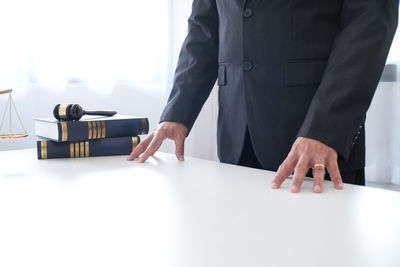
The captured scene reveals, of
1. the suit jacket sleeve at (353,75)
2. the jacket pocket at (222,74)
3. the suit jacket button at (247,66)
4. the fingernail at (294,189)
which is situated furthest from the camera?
the jacket pocket at (222,74)

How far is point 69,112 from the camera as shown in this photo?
120 cm

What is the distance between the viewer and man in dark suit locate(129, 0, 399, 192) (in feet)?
3.12

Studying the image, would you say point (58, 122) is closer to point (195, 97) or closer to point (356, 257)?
point (195, 97)

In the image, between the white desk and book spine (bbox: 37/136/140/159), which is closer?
the white desk

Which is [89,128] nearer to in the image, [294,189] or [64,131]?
[64,131]

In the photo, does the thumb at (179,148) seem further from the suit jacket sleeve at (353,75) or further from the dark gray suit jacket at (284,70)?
the suit jacket sleeve at (353,75)

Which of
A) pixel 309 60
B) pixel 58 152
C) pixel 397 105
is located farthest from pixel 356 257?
pixel 397 105

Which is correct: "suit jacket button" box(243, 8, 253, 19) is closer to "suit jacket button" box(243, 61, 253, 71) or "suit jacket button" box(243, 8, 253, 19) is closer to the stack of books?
"suit jacket button" box(243, 61, 253, 71)

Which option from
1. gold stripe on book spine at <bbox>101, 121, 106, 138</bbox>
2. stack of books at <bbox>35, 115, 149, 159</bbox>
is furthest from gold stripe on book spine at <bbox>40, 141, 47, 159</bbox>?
gold stripe on book spine at <bbox>101, 121, 106, 138</bbox>

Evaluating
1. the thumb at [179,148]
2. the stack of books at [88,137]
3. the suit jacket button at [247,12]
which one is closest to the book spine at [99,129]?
the stack of books at [88,137]

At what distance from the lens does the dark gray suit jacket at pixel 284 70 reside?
0.98 m

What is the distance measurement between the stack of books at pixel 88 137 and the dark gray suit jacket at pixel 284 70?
112mm

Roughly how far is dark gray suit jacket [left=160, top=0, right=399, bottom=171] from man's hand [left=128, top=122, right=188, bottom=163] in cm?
3

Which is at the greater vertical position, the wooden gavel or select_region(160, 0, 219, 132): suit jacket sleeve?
select_region(160, 0, 219, 132): suit jacket sleeve
